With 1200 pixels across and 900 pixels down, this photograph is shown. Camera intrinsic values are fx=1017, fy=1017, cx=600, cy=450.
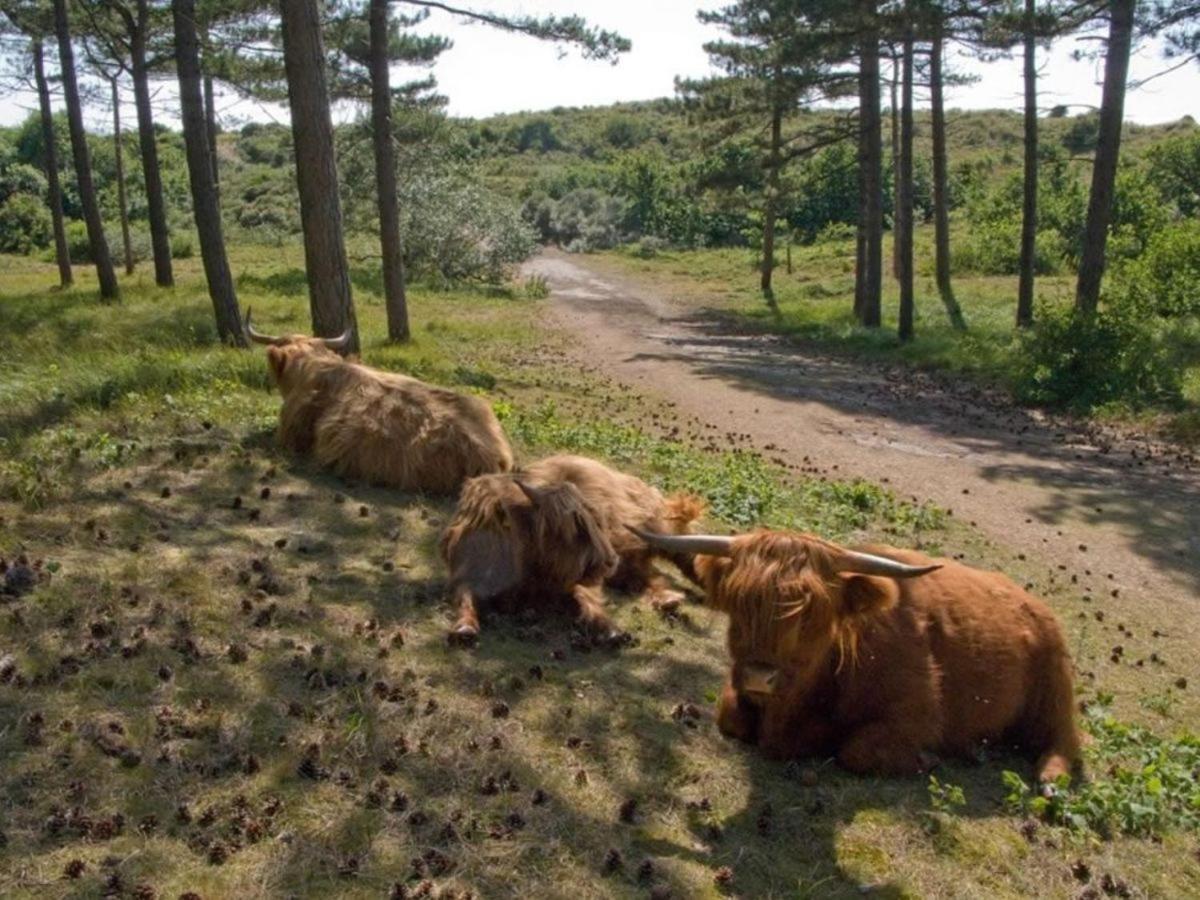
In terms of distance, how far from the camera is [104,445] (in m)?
7.16

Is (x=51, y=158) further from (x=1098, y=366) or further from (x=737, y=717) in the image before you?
(x=737, y=717)

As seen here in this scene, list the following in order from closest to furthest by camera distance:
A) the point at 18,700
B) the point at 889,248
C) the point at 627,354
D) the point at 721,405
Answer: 1. the point at 18,700
2. the point at 721,405
3. the point at 627,354
4. the point at 889,248

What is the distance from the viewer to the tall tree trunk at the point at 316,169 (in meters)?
10.4

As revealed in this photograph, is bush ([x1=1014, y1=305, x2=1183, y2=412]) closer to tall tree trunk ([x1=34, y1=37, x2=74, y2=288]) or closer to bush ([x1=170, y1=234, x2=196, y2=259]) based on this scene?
tall tree trunk ([x1=34, y1=37, x2=74, y2=288])

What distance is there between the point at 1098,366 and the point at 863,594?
12581mm

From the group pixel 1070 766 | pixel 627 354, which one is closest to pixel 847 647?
pixel 1070 766

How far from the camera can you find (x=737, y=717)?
446cm

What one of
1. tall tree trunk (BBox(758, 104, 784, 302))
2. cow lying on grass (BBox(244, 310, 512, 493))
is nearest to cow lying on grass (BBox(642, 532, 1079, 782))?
cow lying on grass (BBox(244, 310, 512, 493))

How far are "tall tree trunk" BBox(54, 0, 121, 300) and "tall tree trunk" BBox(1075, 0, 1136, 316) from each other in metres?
18.4

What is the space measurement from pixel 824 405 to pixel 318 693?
37.9 feet

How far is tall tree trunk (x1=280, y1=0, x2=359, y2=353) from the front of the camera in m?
10.4

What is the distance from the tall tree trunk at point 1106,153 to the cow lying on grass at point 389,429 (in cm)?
1154

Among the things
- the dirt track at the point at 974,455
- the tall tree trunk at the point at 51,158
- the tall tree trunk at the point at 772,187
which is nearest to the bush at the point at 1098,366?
the dirt track at the point at 974,455

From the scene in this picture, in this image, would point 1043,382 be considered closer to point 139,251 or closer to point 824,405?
point 824,405
